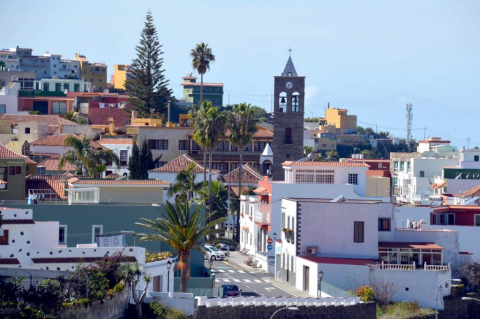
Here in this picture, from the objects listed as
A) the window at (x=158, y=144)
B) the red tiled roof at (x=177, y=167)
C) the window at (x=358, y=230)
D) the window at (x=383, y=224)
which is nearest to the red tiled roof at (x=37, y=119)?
the window at (x=158, y=144)

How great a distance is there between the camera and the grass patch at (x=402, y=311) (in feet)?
210

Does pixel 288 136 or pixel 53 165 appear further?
pixel 288 136

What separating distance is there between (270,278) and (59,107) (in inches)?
3433

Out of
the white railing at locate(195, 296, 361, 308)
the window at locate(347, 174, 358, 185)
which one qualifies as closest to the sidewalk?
the white railing at locate(195, 296, 361, 308)

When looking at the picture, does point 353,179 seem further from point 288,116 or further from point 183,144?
point 183,144

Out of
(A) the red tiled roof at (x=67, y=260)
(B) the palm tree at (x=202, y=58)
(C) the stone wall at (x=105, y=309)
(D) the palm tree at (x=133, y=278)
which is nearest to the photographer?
(C) the stone wall at (x=105, y=309)

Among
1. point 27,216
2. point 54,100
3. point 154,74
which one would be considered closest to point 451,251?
point 27,216

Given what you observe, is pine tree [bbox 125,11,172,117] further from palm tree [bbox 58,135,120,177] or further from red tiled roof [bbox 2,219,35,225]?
red tiled roof [bbox 2,219,35,225]

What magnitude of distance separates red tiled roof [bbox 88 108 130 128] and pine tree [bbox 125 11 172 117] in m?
3.43

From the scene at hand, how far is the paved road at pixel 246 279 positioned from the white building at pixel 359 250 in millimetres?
1709

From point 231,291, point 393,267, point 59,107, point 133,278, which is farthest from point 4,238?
point 59,107

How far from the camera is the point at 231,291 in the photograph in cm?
6544

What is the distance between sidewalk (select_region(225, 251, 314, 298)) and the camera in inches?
2733

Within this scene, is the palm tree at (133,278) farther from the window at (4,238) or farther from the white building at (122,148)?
the white building at (122,148)
